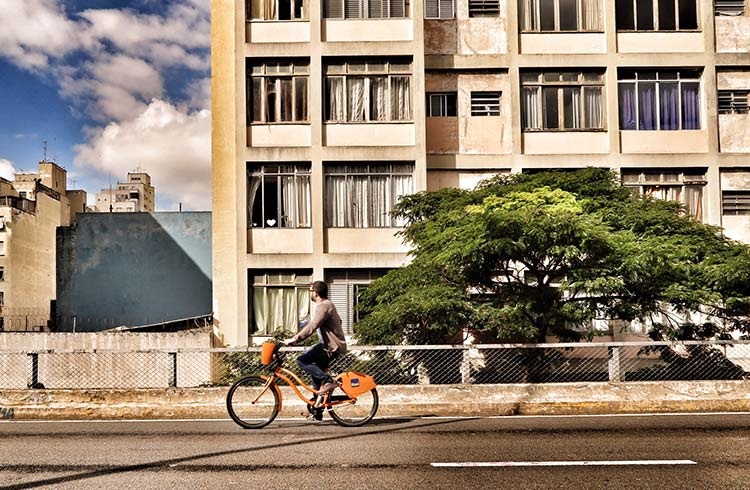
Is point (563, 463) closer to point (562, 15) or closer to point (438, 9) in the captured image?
point (438, 9)

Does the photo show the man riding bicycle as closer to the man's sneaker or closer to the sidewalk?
the man's sneaker

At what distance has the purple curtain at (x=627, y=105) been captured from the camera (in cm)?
2286

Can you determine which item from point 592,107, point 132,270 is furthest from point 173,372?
point 132,270

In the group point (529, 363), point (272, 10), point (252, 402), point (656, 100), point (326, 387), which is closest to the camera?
point (326, 387)

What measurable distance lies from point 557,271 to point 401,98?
9797 millimetres

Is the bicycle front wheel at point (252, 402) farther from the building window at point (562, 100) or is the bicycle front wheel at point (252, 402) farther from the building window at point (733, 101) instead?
the building window at point (733, 101)

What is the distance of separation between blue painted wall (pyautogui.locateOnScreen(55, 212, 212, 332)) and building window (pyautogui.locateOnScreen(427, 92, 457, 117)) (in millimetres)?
15303

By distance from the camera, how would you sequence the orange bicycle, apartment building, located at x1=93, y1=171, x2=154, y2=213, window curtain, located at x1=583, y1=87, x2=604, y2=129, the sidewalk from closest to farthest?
the orange bicycle
the sidewalk
window curtain, located at x1=583, y1=87, x2=604, y2=129
apartment building, located at x1=93, y1=171, x2=154, y2=213

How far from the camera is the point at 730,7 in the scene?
2292 centimetres

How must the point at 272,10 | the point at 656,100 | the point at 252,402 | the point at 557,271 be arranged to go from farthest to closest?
the point at 656,100 → the point at 272,10 → the point at 557,271 → the point at 252,402

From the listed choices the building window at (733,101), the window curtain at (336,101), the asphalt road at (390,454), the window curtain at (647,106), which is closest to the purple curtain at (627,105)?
the window curtain at (647,106)

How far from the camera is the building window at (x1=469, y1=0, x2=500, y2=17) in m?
22.8

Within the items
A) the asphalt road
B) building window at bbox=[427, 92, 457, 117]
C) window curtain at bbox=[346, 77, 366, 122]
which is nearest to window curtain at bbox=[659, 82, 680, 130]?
building window at bbox=[427, 92, 457, 117]

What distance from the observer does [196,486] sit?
22.2 ft
